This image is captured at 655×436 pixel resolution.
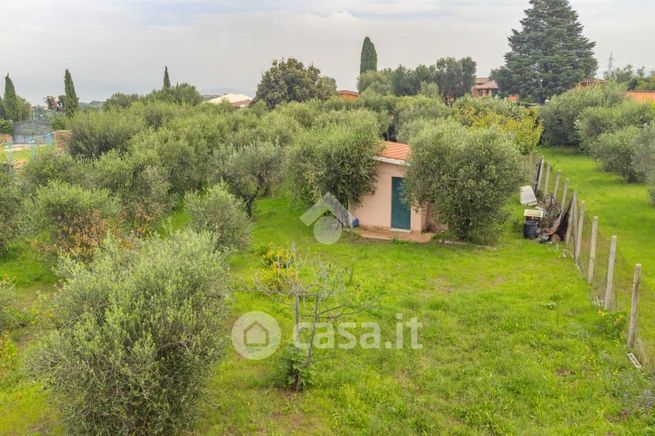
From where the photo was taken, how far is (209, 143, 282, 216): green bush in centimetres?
1898

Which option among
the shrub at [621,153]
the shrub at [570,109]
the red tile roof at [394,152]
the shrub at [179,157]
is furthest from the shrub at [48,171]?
the shrub at [570,109]

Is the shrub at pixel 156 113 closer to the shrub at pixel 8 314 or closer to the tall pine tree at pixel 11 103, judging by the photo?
the shrub at pixel 8 314

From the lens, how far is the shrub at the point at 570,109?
3616 centimetres

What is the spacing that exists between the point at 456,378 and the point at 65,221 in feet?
38.2

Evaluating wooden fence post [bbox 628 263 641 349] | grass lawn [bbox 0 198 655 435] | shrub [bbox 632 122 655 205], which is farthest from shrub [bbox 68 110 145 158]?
shrub [bbox 632 122 655 205]

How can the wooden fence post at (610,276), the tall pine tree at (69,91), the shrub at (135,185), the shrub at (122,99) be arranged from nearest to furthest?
the wooden fence post at (610,276), the shrub at (135,185), the shrub at (122,99), the tall pine tree at (69,91)

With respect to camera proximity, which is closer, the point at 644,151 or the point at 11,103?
the point at 644,151

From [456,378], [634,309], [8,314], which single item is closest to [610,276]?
[634,309]

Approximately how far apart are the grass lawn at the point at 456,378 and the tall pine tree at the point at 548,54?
176 feet

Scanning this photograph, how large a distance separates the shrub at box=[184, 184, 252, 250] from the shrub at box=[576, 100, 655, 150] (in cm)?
2361

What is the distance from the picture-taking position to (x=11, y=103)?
62688mm

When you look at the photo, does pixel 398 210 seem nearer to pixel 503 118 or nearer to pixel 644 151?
pixel 644 151

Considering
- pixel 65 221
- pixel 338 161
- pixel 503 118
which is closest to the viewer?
pixel 65 221

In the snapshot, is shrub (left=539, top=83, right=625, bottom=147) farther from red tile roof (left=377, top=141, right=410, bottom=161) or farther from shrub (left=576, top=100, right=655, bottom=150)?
red tile roof (left=377, top=141, right=410, bottom=161)
